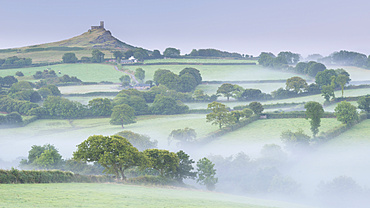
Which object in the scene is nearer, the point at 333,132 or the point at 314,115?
the point at 314,115

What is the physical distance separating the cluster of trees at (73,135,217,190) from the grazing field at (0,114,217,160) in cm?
2832

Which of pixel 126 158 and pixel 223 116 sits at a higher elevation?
pixel 126 158

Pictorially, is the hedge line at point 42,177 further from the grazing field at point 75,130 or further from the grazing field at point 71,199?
the grazing field at point 75,130

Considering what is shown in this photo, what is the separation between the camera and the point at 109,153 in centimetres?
5303

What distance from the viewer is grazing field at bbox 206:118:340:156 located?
85.3 metres

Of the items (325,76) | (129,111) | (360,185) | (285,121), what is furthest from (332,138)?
(325,76)

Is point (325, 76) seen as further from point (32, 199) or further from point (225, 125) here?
point (32, 199)

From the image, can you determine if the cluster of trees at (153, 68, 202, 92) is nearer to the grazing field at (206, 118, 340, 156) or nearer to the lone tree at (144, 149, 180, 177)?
the grazing field at (206, 118, 340, 156)

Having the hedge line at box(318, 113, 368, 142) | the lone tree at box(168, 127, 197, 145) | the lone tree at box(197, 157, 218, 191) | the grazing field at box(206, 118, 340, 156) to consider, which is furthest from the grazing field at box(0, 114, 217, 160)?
the lone tree at box(197, 157, 218, 191)

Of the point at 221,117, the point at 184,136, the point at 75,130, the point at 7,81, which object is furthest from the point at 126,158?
the point at 7,81

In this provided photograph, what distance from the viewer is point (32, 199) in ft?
95.7

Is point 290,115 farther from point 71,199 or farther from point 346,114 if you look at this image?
point 71,199

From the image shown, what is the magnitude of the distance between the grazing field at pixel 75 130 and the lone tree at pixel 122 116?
1301mm

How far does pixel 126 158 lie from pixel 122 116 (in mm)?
60168
